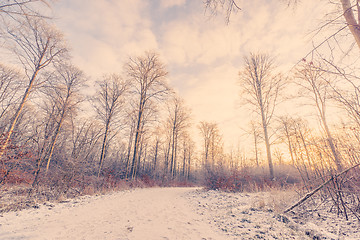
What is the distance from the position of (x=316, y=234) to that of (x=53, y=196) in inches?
345

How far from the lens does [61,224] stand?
128 inches

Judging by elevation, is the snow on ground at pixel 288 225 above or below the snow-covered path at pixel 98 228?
above

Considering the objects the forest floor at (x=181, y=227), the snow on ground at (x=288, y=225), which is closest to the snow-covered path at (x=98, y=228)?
the forest floor at (x=181, y=227)

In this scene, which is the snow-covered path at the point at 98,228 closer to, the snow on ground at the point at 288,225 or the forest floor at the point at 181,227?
the forest floor at the point at 181,227

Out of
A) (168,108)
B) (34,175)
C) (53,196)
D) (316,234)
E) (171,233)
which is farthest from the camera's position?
(168,108)

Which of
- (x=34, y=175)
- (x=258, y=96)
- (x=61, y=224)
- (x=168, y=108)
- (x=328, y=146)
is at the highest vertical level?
(x=168, y=108)

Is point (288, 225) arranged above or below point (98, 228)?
above

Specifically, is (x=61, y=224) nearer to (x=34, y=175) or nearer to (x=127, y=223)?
(x=127, y=223)

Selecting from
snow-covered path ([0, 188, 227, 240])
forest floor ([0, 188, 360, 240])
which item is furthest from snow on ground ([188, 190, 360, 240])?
snow-covered path ([0, 188, 227, 240])

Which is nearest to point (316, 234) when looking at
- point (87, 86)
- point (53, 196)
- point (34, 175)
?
point (53, 196)

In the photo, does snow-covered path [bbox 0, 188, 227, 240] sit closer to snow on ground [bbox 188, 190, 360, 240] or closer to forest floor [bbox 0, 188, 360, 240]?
forest floor [bbox 0, 188, 360, 240]

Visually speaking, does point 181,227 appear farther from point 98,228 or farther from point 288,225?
point 288,225

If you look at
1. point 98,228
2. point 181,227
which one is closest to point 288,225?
point 181,227

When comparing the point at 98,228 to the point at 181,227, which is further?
the point at 181,227
